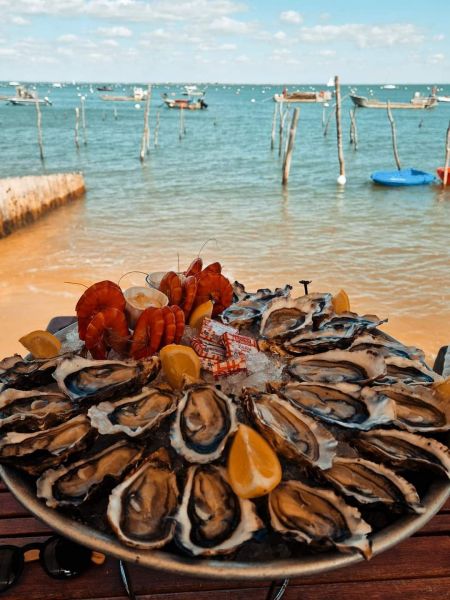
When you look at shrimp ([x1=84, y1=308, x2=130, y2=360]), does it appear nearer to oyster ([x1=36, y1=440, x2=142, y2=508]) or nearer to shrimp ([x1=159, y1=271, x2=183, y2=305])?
shrimp ([x1=159, y1=271, x2=183, y2=305])

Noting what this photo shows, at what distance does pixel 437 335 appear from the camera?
607cm

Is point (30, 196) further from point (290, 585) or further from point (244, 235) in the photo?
point (290, 585)

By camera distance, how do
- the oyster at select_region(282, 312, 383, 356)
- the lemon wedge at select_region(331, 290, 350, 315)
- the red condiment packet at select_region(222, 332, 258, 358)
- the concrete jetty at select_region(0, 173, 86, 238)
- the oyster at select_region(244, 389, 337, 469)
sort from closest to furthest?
the oyster at select_region(244, 389, 337, 469), the red condiment packet at select_region(222, 332, 258, 358), the oyster at select_region(282, 312, 383, 356), the lemon wedge at select_region(331, 290, 350, 315), the concrete jetty at select_region(0, 173, 86, 238)

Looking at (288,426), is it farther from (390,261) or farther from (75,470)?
(390,261)

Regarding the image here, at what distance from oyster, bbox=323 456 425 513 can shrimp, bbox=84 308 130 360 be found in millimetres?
816

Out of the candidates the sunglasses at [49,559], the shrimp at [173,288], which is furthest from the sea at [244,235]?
the sunglasses at [49,559]

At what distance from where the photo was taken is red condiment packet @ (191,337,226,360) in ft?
5.44

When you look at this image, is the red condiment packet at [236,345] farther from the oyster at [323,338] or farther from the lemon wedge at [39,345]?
the lemon wedge at [39,345]

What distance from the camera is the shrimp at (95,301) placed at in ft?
6.06

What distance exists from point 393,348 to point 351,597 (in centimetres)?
88

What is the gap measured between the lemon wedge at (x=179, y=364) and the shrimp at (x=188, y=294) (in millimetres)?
476

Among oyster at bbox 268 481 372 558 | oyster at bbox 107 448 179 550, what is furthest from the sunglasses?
oyster at bbox 268 481 372 558

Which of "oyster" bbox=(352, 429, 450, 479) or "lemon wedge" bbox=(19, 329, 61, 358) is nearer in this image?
"oyster" bbox=(352, 429, 450, 479)

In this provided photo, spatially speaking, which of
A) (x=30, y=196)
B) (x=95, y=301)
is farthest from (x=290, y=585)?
(x=30, y=196)
